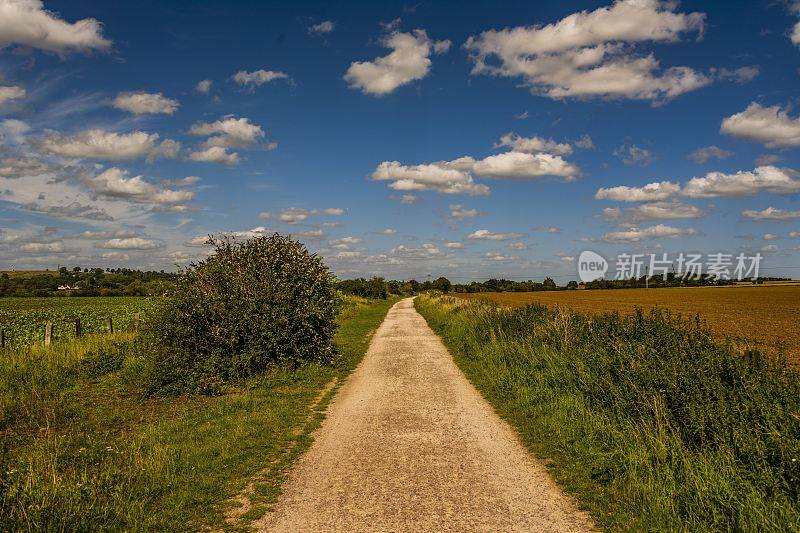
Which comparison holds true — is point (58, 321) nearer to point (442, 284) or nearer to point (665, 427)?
point (665, 427)

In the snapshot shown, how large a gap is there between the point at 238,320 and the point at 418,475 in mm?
8192

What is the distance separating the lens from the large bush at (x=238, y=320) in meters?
12.5

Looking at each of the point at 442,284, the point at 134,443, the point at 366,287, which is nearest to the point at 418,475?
the point at 134,443

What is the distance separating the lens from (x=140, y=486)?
5.90 m

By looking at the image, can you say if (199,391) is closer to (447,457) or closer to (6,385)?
(6,385)

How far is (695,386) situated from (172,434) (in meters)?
8.63

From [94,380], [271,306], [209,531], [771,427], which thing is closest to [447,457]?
[209,531]

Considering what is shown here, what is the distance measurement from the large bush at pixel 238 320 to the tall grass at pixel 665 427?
6079 millimetres

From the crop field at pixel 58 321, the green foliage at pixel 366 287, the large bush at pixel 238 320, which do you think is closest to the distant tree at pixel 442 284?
the green foliage at pixel 366 287

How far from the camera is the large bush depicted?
1245cm

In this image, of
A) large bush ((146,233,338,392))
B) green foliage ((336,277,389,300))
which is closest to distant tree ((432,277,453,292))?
green foliage ((336,277,389,300))

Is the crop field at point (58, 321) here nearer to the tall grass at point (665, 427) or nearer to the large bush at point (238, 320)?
the large bush at point (238, 320)

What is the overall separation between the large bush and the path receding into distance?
10.8 feet

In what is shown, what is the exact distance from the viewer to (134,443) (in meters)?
7.45
